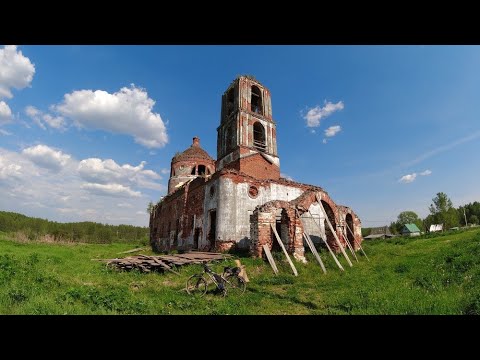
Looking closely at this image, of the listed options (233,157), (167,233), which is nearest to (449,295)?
(233,157)

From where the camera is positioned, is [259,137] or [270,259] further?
[259,137]

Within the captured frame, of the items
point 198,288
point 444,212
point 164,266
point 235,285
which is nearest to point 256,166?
point 164,266

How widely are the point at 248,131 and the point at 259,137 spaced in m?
2.16

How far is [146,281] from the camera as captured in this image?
11234 mm

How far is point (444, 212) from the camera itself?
56.1 meters

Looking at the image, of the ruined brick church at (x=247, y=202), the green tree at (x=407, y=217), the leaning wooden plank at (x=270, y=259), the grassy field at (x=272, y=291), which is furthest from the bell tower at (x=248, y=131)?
the green tree at (x=407, y=217)

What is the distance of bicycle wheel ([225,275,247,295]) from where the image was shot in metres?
9.46

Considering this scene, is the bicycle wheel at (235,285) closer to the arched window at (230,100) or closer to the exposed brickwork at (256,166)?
the exposed brickwork at (256,166)

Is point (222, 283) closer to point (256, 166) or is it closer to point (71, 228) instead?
point (256, 166)

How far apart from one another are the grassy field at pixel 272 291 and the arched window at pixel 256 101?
17.7 metres

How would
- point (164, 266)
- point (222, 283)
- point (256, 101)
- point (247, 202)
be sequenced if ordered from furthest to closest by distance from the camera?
point (256, 101) → point (247, 202) → point (164, 266) → point (222, 283)
